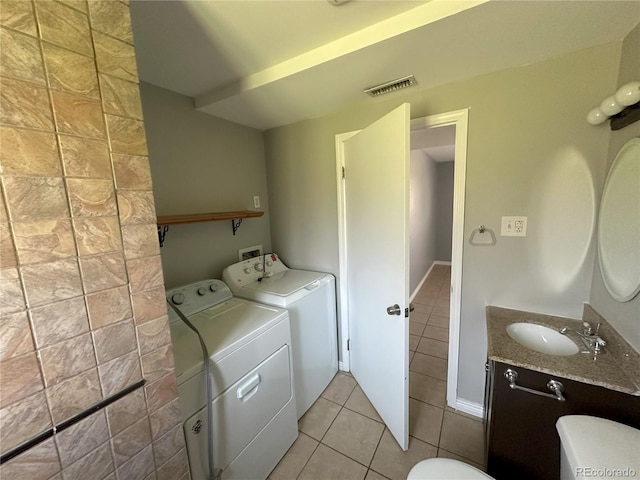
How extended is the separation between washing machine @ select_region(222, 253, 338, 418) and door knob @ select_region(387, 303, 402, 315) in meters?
0.57

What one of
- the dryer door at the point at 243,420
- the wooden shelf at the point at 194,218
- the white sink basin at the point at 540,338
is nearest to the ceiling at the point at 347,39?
the wooden shelf at the point at 194,218

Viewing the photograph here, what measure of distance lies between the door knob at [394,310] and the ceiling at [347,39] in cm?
127

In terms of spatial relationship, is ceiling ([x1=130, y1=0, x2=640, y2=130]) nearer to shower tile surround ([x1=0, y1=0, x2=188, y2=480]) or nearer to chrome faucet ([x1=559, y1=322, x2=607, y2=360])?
shower tile surround ([x1=0, y1=0, x2=188, y2=480])

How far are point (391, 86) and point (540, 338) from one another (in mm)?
1661

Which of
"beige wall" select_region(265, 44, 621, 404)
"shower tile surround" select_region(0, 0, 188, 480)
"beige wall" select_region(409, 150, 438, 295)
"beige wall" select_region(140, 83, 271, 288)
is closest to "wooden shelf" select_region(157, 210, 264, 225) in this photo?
"beige wall" select_region(140, 83, 271, 288)

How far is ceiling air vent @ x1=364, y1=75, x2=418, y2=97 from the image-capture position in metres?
1.44

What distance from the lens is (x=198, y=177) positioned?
1.78m

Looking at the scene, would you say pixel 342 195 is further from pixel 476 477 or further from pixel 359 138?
pixel 476 477

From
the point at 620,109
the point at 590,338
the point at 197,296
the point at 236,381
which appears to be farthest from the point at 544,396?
the point at 197,296

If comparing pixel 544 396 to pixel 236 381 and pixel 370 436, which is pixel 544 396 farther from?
pixel 236 381

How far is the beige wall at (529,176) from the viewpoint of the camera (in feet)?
4.08

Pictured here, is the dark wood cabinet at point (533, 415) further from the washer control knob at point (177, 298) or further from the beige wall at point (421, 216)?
the beige wall at point (421, 216)

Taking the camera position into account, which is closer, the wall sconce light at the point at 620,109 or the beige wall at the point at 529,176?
the wall sconce light at the point at 620,109

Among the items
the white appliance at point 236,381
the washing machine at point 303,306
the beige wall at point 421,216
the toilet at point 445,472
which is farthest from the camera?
the beige wall at point 421,216
